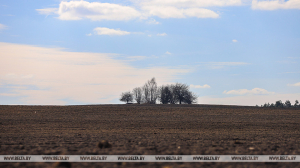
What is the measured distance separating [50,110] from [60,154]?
1256 inches

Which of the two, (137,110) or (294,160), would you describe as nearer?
(294,160)

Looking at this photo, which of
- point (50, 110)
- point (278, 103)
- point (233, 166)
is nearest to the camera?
point (233, 166)

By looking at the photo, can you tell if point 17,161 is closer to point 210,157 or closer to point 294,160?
point 210,157

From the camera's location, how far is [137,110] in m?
39.5

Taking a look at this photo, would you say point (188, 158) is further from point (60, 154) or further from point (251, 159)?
point (60, 154)

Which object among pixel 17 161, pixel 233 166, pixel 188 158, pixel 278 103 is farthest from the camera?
pixel 278 103

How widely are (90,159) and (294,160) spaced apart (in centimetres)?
546

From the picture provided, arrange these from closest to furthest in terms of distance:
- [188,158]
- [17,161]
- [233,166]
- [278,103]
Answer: [233,166] < [17,161] < [188,158] < [278,103]

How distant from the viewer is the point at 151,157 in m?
8.32

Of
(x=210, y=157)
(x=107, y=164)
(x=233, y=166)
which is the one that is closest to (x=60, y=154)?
(x=107, y=164)

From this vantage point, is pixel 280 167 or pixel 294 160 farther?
pixel 294 160

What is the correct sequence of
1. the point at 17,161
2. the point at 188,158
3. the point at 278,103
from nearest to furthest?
the point at 17,161, the point at 188,158, the point at 278,103

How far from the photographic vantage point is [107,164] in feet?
23.8

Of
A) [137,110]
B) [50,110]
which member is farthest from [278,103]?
[50,110]
